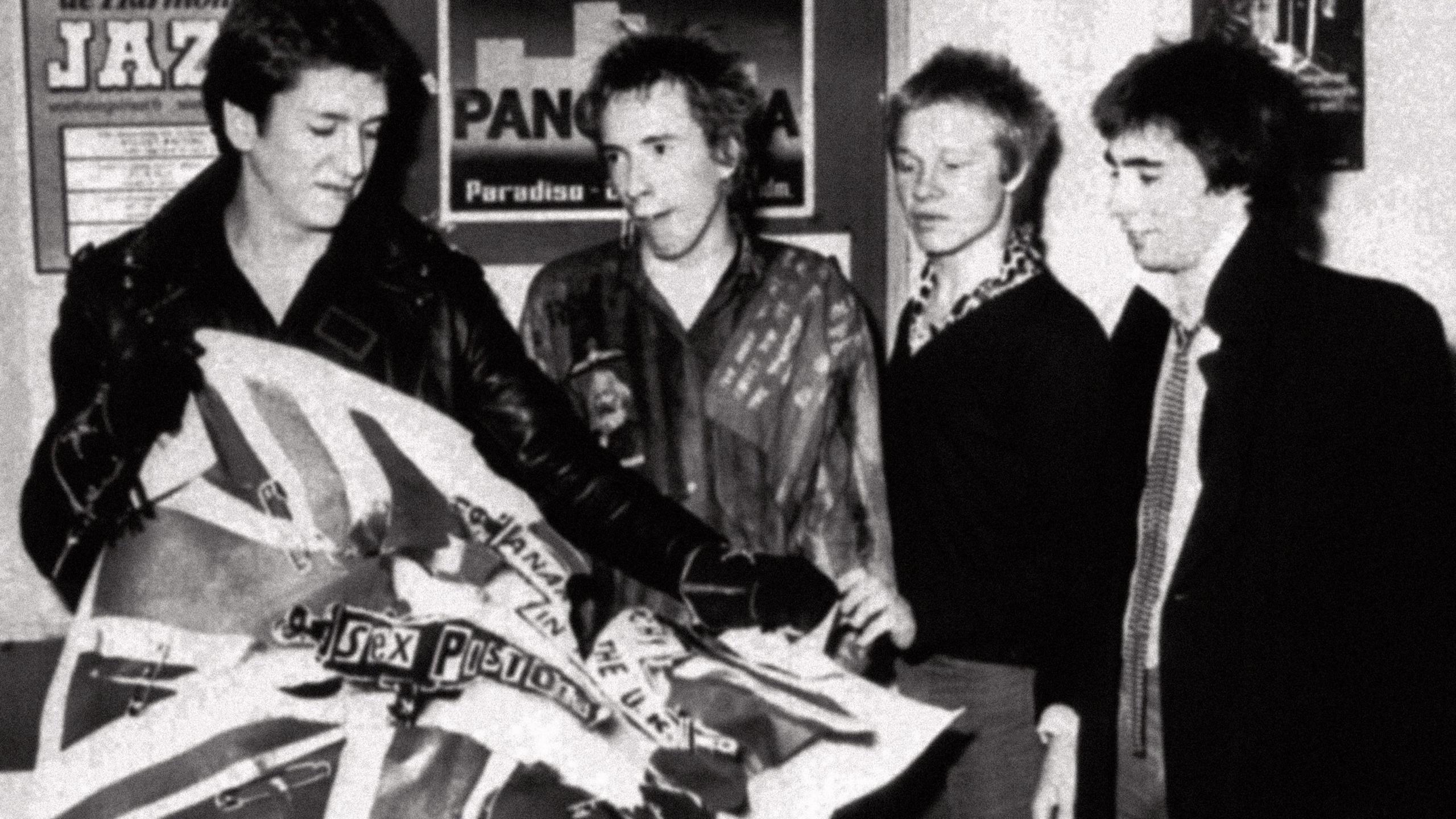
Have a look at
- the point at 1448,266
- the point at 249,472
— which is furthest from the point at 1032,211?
the point at 249,472

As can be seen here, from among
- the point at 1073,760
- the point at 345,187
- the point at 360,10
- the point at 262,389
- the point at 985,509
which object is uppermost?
the point at 360,10

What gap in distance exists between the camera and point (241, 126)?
2.04 meters

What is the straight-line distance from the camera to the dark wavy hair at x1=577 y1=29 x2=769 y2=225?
2.40 meters

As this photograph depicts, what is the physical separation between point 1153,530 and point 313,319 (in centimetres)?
101

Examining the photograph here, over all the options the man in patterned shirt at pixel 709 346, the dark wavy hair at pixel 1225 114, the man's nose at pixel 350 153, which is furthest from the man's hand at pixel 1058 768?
the man's nose at pixel 350 153

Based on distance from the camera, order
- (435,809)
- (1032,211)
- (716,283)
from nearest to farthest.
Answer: (435,809) < (716,283) < (1032,211)

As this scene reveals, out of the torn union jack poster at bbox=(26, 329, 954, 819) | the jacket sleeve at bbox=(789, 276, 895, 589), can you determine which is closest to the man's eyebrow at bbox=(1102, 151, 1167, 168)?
the jacket sleeve at bbox=(789, 276, 895, 589)

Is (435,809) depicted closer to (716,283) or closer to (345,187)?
(345,187)

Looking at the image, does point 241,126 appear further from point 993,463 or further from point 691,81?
point 993,463

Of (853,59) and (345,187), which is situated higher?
(853,59)

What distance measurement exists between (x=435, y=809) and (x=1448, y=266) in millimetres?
2080

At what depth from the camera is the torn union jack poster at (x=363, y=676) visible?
1.82 m

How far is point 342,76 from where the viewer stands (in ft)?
6.66

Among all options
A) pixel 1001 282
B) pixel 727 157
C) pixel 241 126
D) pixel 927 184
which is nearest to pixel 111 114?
pixel 241 126
